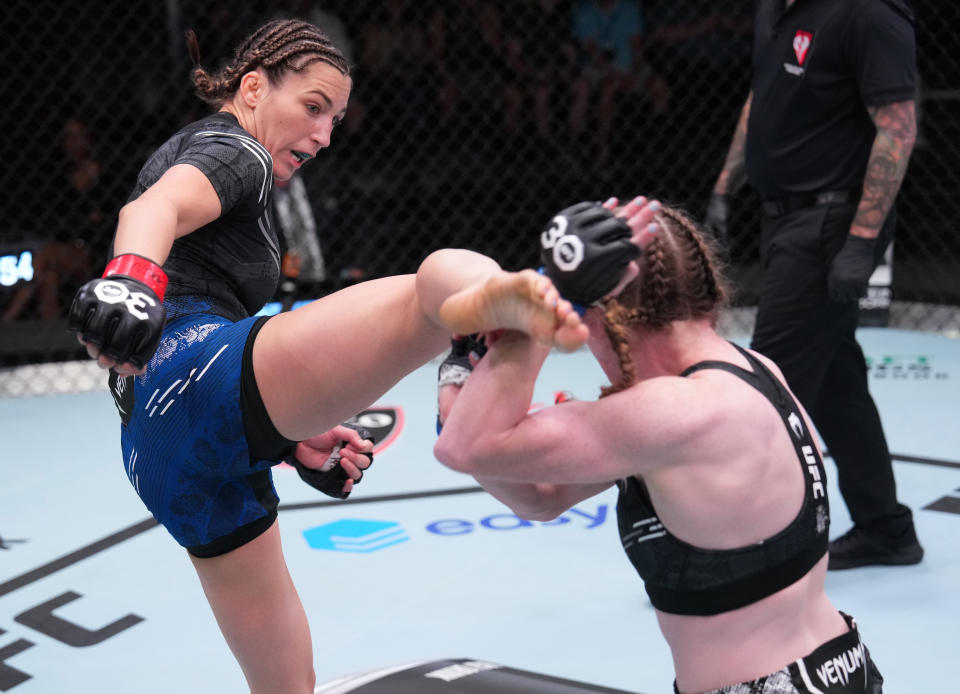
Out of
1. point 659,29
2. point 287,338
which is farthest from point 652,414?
point 659,29

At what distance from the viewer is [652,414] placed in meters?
1.08

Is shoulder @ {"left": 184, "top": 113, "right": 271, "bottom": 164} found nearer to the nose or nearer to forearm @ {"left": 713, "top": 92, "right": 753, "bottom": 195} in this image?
the nose

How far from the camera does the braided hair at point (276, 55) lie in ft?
5.20

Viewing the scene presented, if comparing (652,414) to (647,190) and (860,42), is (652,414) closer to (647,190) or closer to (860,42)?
(860,42)

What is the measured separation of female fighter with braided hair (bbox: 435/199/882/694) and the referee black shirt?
51.4 inches

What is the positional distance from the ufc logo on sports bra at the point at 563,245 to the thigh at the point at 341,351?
8.4 inches

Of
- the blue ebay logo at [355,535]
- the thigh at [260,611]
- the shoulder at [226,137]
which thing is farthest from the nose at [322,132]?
the blue ebay logo at [355,535]

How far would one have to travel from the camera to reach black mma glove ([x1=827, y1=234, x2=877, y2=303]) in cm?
228

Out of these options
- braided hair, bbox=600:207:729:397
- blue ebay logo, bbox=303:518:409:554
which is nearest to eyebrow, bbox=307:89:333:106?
braided hair, bbox=600:207:729:397

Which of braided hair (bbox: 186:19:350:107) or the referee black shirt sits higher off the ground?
braided hair (bbox: 186:19:350:107)

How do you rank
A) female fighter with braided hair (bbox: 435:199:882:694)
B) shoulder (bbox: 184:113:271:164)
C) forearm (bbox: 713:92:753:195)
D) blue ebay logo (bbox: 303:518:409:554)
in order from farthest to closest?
1. forearm (bbox: 713:92:753:195)
2. blue ebay logo (bbox: 303:518:409:554)
3. shoulder (bbox: 184:113:271:164)
4. female fighter with braided hair (bbox: 435:199:882:694)

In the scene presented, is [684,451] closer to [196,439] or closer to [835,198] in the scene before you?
[196,439]

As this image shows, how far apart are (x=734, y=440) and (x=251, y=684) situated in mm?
907

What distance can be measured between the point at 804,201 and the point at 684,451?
158 centimetres
